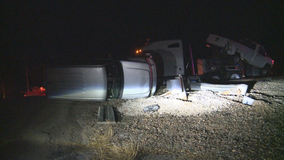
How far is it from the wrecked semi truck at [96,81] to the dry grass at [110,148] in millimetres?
2026

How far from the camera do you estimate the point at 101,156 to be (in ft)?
10.8

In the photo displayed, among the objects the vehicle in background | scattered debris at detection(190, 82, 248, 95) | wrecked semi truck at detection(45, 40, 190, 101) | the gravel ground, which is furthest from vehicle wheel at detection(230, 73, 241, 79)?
wrecked semi truck at detection(45, 40, 190, 101)

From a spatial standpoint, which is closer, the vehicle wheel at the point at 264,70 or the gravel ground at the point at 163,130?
the gravel ground at the point at 163,130

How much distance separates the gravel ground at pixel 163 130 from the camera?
133 inches

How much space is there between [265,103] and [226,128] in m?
2.24

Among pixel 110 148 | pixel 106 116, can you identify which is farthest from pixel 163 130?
pixel 106 116

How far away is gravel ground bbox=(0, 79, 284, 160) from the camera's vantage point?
3.38 meters

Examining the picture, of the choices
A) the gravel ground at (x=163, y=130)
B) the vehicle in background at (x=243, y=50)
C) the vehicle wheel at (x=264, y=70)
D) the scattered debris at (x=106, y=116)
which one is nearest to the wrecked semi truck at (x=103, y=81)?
the gravel ground at (x=163, y=130)

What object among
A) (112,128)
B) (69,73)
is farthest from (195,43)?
(112,128)

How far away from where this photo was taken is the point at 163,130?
4324 mm

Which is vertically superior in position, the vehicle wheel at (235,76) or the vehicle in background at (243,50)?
the vehicle in background at (243,50)

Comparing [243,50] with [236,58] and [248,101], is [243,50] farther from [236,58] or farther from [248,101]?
[248,101]

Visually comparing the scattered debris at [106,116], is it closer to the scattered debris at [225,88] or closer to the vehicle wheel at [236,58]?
the scattered debris at [225,88]

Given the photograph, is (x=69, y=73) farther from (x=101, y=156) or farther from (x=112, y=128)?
(x=101, y=156)
